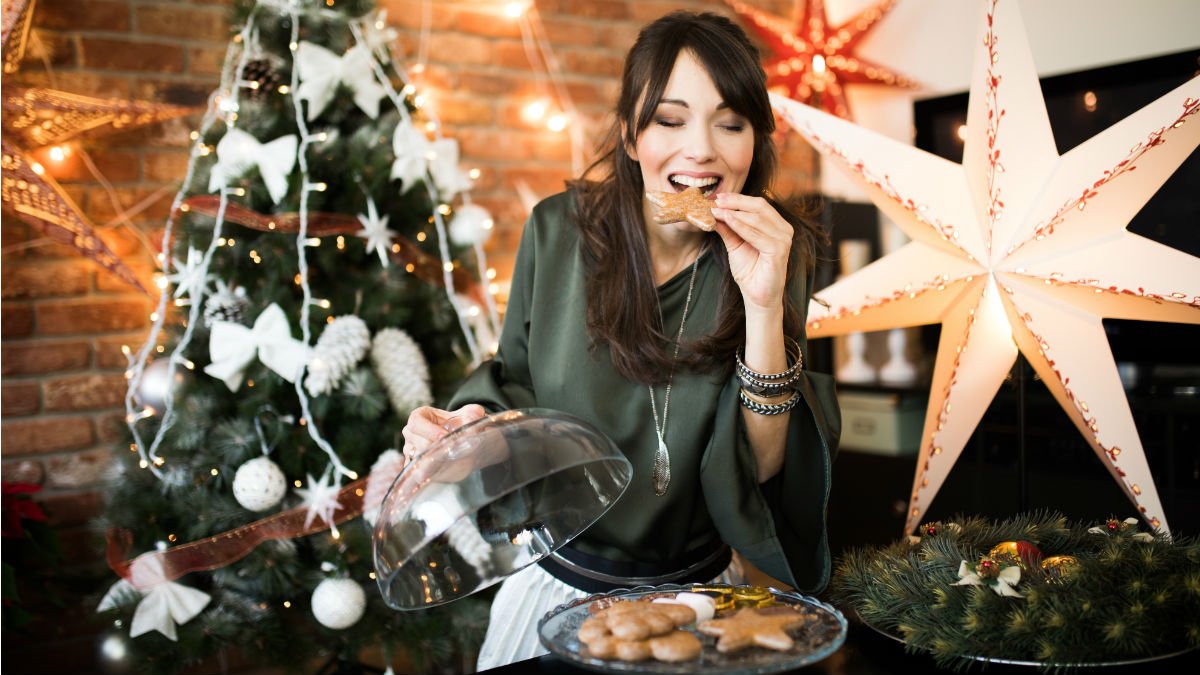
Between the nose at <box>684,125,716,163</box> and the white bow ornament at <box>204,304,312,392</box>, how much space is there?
1.04 meters

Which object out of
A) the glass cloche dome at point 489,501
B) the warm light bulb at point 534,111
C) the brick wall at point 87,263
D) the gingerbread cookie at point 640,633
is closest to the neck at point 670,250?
the glass cloche dome at point 489,501

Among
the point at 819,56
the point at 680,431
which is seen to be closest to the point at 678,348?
the point at 680,431

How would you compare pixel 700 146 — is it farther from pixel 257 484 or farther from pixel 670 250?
pixel 257 484

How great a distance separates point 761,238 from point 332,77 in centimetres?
130

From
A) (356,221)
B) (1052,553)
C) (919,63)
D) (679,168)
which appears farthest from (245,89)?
(919,63)

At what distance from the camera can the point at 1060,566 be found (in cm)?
96

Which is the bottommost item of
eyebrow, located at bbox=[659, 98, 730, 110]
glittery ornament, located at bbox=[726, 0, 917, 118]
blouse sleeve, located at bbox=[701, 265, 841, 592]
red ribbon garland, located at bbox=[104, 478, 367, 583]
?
red ribbon garland, located at bbox=[104, 478, 367, 583]

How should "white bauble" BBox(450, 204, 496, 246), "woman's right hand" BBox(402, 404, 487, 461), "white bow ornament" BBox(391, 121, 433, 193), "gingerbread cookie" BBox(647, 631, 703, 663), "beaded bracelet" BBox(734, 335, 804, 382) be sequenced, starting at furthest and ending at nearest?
"white bauble" BBox(450, 204, 496, 246), "white bow ornament" BBox(391, 121, 433, 193), "beaded bracelet" BBox(734, 335, 804, 382), "woman's right hand" BBox(402, 404, 487, 461), "gingerbread cookie" BBox(647, 631, 703, 663)

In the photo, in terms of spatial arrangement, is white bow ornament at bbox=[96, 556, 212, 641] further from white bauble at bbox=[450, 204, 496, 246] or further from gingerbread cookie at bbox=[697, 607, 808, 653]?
gingerbread cookie at bbox=[697, 607, 808, 653]

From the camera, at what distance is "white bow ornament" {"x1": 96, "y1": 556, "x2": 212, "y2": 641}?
6.45 ft

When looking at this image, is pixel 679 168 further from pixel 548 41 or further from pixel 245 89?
pixel 548 41

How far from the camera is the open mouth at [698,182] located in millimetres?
1355

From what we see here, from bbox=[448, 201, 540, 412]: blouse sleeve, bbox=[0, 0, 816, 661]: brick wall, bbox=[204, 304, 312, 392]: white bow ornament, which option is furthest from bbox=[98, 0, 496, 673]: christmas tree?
bbox=[448, 201, 540, 412]: blouse sleeve

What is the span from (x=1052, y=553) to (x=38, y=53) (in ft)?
8.10
